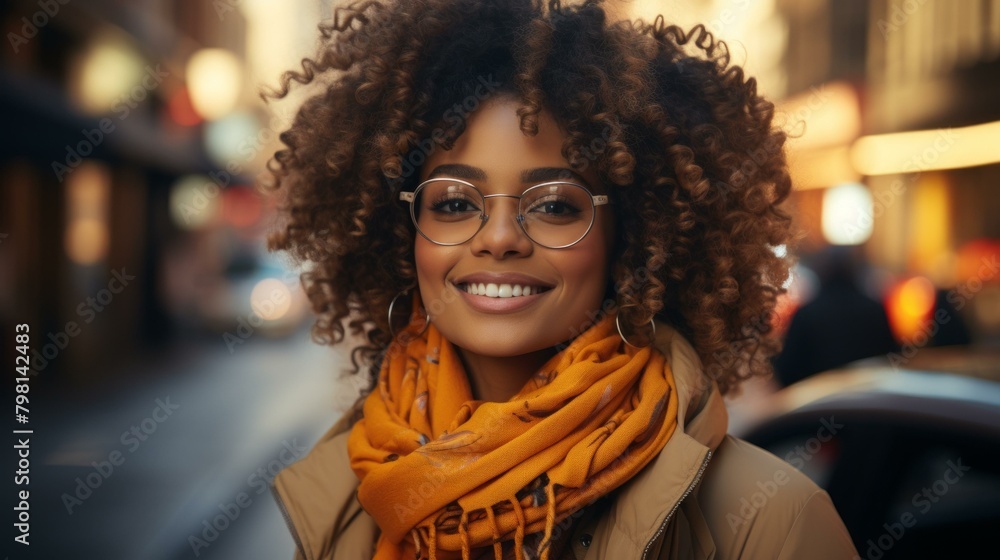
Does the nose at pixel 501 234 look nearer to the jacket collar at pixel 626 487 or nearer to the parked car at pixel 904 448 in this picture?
the jacket collar at pixel 626 487

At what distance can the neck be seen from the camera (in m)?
2.32

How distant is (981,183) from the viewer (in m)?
20.5

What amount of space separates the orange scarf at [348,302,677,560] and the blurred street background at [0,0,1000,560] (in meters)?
0.71

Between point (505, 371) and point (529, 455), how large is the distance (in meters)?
0.35

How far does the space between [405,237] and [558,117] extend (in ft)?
1.97

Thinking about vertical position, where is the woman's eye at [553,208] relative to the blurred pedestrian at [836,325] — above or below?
above

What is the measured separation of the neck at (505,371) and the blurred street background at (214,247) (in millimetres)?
663

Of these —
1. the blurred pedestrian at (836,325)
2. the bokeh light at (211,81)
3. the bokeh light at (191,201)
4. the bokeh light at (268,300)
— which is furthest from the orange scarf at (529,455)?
the bokeh light at (191,201)

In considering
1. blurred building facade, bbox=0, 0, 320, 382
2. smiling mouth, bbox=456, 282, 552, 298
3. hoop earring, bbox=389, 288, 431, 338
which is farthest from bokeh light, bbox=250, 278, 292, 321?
smiling mouth, bbox=456, 282, 552, 298

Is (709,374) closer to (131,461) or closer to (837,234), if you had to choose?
(837,234)

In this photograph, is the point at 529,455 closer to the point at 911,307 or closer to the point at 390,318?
the point at 390,318

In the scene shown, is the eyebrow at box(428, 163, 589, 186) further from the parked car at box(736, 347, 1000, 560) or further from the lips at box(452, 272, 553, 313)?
the parked car at box(736, 347, 1000, 560)

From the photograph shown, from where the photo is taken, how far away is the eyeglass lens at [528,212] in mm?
2102

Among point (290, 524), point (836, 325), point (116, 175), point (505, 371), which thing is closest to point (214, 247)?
point (116, 175)
